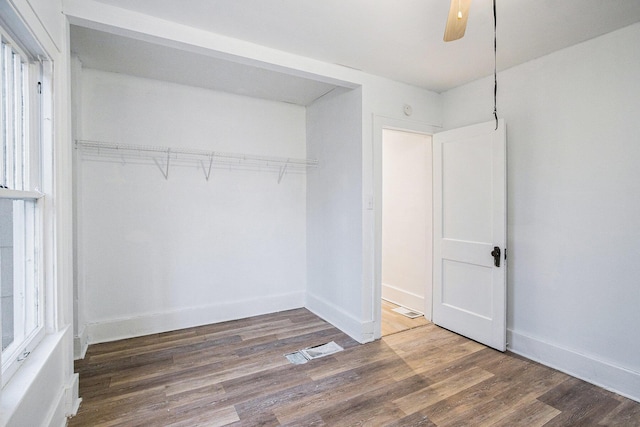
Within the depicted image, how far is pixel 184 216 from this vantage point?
335 centimetres

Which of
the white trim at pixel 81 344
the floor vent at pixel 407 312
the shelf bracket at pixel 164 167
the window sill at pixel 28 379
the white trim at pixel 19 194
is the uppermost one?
the shelf bracket at pixel 164 167

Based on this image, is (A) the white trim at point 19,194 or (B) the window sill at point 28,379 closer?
(B) the window sill at point 28,379

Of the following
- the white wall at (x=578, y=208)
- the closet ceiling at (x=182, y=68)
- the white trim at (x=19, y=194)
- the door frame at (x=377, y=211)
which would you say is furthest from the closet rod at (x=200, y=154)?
the white wall at (x=578, y=208)

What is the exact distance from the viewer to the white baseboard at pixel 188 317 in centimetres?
301

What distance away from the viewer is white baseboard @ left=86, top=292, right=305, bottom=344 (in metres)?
3.01

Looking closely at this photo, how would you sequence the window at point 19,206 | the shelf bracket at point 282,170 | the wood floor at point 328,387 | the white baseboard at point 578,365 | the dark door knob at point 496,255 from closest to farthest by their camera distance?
1. the window at point 19,206
2. the wood floor at point 328,387
3. the white baseboard at point 578,365
4. the dark door knob at point 496,255
5. the shelf bracket at point 282,170

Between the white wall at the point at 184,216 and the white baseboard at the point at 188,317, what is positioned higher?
the white wall at the point at 184,216

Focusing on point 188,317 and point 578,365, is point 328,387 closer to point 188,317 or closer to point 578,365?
point 188,317

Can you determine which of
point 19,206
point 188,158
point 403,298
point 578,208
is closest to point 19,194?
point 19,206

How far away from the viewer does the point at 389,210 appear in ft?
14.1

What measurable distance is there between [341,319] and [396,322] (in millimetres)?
663

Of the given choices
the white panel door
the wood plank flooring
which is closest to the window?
the wood plank flooring

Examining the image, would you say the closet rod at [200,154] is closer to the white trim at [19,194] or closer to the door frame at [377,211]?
the door frame at [377,211]

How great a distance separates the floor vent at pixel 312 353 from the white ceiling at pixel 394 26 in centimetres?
254
